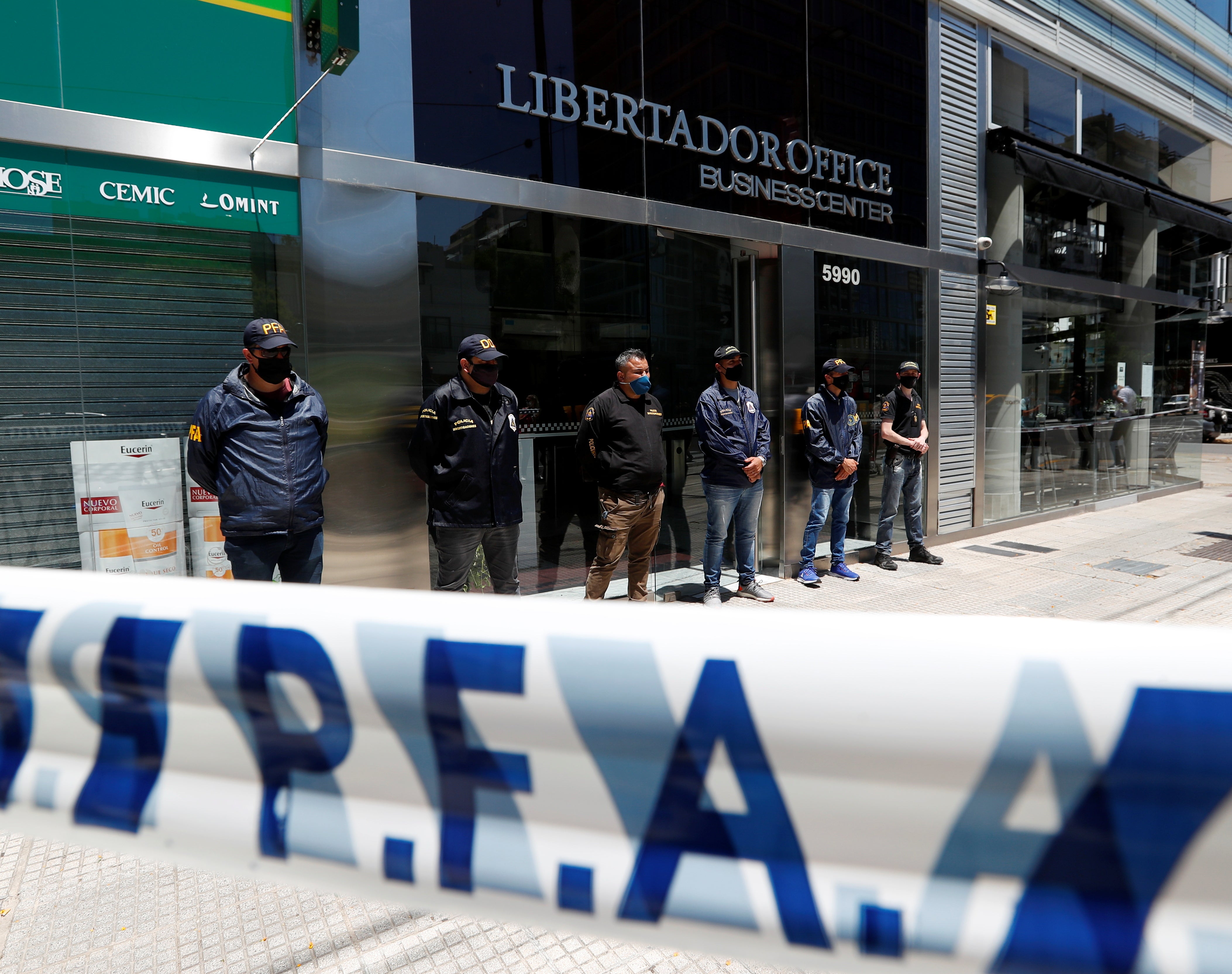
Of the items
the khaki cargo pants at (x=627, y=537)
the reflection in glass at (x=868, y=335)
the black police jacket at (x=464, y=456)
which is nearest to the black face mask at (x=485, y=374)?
the black police jacket at (x=464, y=456)

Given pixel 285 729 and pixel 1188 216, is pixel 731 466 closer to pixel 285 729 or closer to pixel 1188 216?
pixel 285 729

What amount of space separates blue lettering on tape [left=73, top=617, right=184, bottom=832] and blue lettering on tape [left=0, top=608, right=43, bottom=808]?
187 millimetres

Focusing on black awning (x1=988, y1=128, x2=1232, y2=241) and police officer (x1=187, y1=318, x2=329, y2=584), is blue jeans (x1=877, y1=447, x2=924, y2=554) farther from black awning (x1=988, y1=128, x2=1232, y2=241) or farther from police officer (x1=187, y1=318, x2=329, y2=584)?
police officer (x1=187, y1=318, x2=329, y2=584)

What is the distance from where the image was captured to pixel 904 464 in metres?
7.61

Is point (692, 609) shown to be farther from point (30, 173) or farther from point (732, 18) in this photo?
point (732, 18)

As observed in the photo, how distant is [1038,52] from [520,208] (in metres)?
7.86

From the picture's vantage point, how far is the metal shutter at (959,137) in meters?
8.23

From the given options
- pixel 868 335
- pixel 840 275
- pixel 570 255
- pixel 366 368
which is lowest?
pixel 366 368

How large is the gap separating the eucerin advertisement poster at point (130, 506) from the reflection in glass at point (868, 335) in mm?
5200

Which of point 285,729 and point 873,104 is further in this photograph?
point 873,104

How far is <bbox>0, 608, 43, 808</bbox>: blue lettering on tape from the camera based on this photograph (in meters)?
1.69

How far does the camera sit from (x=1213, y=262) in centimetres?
1357

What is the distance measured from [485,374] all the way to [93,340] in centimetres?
210

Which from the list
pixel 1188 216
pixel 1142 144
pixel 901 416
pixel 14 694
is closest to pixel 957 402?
pixel 901 416
